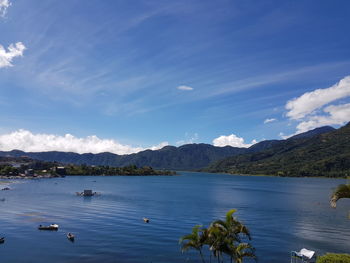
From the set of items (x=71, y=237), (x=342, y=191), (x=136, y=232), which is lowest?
(x=136, y=232)

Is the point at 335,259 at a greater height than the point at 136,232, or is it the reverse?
the point at 335,259

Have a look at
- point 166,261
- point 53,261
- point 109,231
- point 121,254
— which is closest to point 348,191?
point 166,261

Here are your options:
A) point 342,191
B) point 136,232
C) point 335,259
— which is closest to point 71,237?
point 136,232

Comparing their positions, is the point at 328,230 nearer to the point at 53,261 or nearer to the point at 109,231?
the point at 109,231

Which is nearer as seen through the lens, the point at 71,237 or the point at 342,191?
the point at 342,191

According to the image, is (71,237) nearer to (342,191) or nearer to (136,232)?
(136,232)

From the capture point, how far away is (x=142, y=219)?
105750mm

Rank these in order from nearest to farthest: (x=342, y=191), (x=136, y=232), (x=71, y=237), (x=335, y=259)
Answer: (x=342, y=191), (x=335, y=259), (x=71, y=237), (x=136, y=232)

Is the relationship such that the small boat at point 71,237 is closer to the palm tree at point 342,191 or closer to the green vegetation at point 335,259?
the green vegetation at point 335,259

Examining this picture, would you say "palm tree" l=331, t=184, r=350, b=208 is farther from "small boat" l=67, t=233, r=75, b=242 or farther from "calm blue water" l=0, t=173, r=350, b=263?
"small boat" l=67, t=233, r=75, b=242

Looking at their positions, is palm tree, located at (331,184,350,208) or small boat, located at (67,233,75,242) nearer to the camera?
palm tree, located at (331,184,350,208)

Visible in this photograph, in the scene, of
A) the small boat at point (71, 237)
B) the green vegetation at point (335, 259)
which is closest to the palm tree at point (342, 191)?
the green vegetation at point (335, 259)

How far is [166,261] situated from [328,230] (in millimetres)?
59320

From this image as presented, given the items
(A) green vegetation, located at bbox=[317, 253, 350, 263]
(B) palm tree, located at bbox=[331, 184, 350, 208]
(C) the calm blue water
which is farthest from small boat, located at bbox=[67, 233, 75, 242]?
(B) palm tree, located at bbox=[331, 184, 350, 208]
